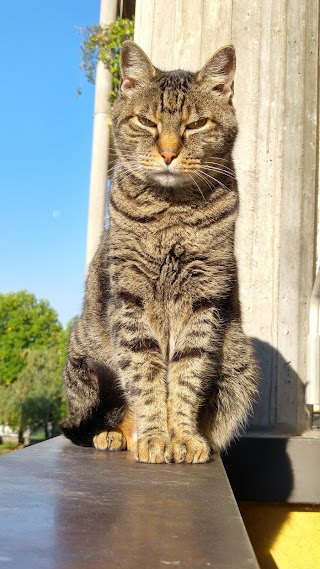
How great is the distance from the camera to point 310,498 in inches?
91.9

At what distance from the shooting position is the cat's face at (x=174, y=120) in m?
1.99

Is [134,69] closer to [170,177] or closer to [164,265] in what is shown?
[170,177]

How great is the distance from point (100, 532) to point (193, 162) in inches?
52.9

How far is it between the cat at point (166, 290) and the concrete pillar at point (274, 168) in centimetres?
39

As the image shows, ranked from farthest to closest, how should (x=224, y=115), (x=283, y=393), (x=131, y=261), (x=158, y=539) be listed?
1. (x=283, y=393)
2. (x=224, y=115)
3. (x=131, y=261)
4. (x=158, y=539)

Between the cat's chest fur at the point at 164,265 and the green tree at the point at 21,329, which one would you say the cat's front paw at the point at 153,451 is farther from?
the green tree at the point at 21,329

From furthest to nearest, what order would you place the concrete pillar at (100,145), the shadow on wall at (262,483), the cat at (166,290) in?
1. the concrete pillar at (100,145)
2. the shadow on wall at (262,483)
3. the cat at (166,290)

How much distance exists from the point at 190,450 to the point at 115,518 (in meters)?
0.79

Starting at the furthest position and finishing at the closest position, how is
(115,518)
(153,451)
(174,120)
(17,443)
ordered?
(17,443) → (174,120) → (153,451) → (115,518)

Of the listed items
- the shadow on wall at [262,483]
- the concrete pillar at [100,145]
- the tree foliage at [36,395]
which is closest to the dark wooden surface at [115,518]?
the shadow on wall at [262,483]

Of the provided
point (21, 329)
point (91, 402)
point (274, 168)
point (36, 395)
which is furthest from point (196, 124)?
point (21, 329)

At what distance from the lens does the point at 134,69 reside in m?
2.20

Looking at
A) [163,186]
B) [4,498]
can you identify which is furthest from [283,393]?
[4,498]

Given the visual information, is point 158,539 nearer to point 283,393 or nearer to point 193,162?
point 193,162
